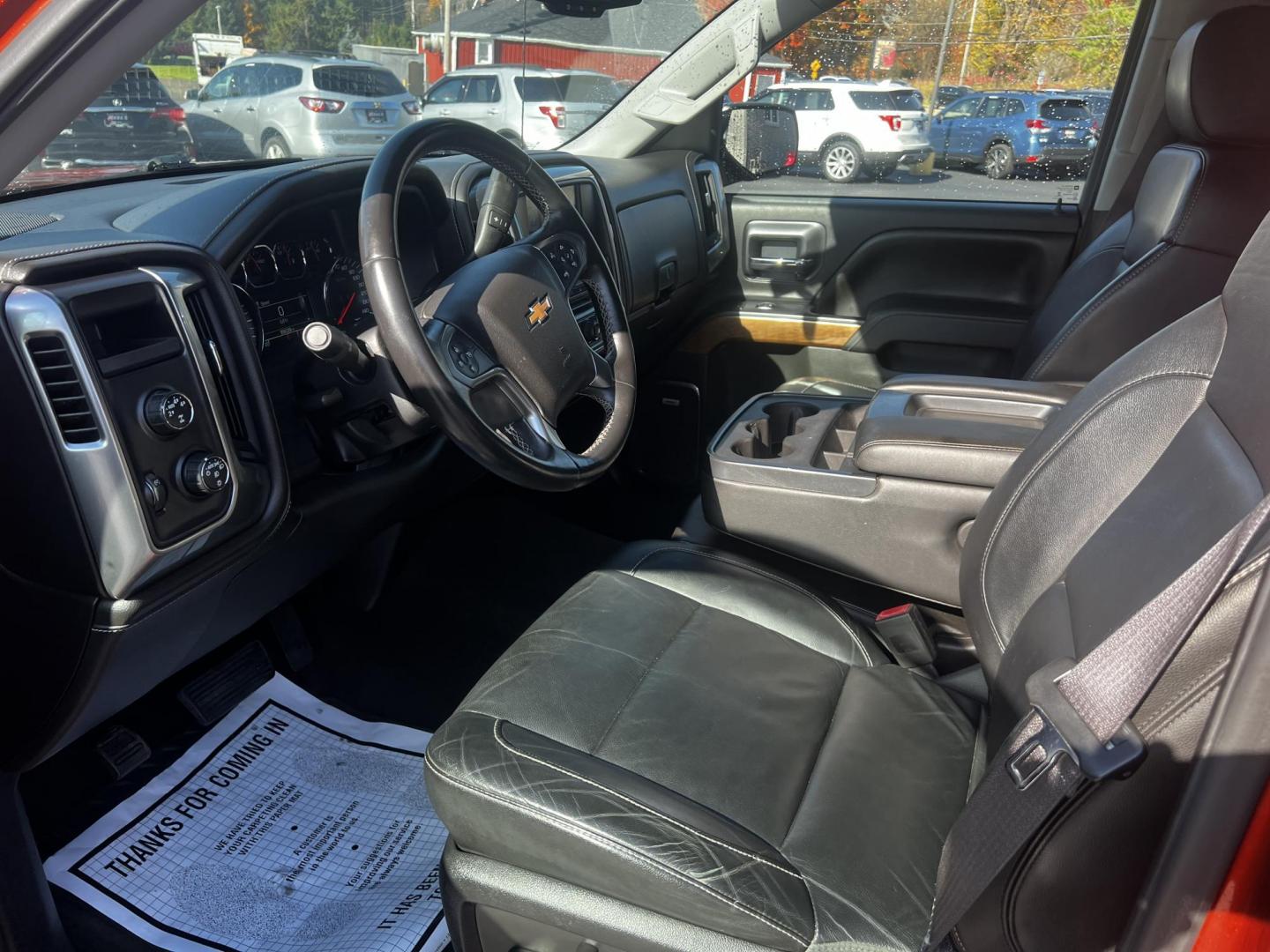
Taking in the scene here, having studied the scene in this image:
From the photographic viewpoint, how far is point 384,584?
218cm

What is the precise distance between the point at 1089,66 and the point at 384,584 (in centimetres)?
209

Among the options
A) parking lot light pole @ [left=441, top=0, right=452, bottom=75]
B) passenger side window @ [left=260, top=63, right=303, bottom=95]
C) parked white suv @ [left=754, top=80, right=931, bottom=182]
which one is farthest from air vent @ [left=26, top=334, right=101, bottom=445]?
parked white suv @ [left=754, top=80, right=931, bottom=182]

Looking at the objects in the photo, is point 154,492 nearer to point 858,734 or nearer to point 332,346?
point 332,346

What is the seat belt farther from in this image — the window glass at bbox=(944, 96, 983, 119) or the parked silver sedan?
the window glass at bbox=(944, 96, 983, 119)

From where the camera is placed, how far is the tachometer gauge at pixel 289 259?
149 centimetres

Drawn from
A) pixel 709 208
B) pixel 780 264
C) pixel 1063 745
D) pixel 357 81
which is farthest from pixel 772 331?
pixel 1063 745

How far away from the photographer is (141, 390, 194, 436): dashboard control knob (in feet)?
3.61

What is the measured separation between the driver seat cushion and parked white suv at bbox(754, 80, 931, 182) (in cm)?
162

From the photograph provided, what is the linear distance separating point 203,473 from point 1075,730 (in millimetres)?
955

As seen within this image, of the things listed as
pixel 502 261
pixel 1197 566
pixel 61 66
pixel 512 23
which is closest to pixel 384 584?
pixel 502 261

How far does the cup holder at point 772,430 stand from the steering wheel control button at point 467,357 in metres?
0.60

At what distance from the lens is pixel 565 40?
7.79 feet

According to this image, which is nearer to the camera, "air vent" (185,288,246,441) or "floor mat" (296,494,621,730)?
"air vent" (185,288,246,441)

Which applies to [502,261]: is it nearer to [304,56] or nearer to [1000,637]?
[304,56]
